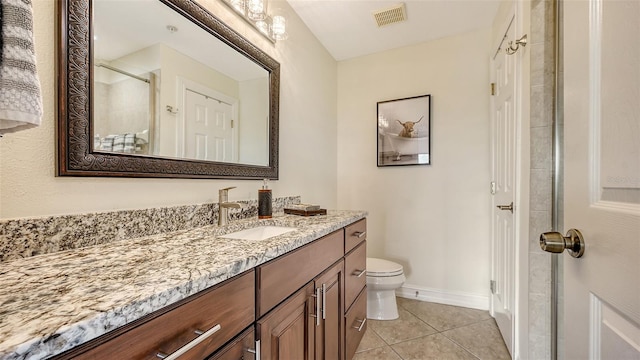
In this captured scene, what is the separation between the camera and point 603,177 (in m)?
0.54

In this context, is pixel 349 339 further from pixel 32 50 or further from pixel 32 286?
pixel 32 50

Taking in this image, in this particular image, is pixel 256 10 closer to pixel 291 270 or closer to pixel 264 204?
pixel 264 204

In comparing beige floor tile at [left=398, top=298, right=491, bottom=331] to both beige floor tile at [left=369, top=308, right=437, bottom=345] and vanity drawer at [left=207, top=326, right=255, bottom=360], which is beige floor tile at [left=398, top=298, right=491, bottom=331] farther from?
vanity drawer at [left=207, top=326, right=255, bottom=360]

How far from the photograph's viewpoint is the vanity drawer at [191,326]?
1.37 ft

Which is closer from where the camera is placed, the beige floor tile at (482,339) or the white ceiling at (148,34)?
the white ceiling at (148,34)

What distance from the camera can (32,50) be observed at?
50 cm

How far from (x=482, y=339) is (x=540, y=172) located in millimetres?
1256

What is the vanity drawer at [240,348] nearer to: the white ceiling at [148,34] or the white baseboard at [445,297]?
the white ceiling at [148,34]

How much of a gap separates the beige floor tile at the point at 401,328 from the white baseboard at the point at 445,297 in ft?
1.11

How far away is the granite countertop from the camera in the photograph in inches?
13.7

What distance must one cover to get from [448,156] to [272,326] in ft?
6.86

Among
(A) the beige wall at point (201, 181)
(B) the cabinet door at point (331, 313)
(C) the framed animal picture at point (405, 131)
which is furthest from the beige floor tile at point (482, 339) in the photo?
(A) the beige wall at point (201, 181)

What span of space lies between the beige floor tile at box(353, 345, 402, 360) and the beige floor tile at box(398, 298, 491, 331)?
485 mm

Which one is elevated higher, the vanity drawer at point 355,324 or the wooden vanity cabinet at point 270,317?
the wooden vanity cabinet at point 270,317
